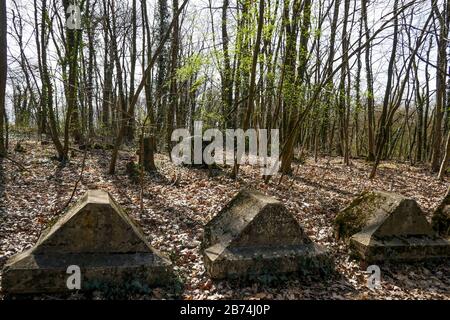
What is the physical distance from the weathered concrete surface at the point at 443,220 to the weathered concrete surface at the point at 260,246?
8.47ft

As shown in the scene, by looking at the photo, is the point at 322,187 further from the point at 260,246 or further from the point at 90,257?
the point at 90,257

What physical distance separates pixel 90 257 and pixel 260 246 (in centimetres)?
218

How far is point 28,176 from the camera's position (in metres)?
9.01

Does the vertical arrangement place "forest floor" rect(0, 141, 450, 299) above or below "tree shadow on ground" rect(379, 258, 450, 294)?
above

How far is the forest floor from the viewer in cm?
430

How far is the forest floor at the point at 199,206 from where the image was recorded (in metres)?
4.30

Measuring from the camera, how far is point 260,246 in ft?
15.3

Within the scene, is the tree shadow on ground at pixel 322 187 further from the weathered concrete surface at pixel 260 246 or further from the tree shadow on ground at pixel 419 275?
the weathered concrete surface at pixel 260 246

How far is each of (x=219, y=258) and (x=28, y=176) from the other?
702 cm

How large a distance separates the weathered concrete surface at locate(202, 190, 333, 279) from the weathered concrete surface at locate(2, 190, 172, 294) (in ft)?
2.50

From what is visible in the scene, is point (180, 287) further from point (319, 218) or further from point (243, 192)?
point (319, 218)
